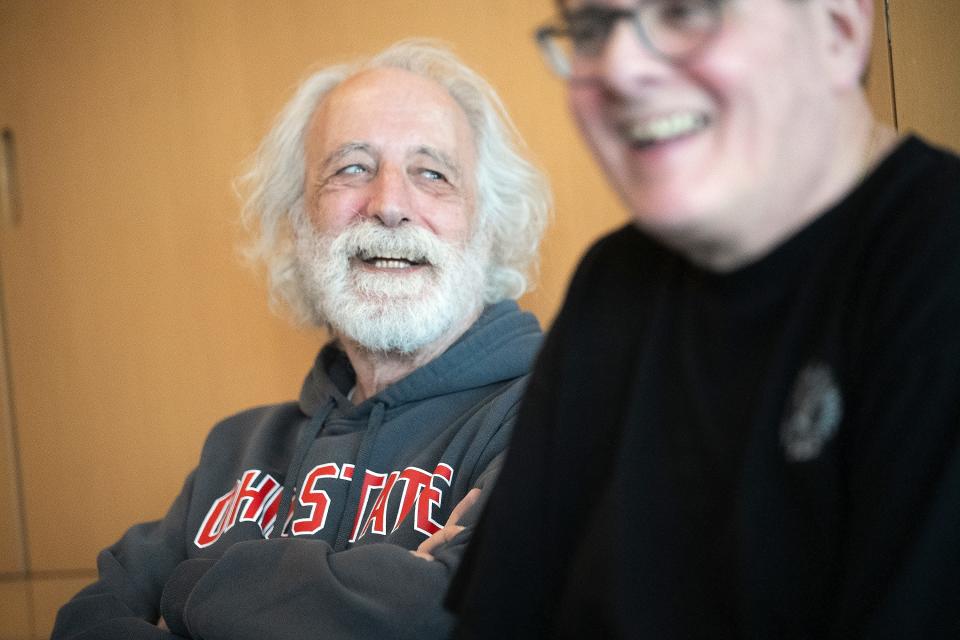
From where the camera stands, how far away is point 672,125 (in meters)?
0.65

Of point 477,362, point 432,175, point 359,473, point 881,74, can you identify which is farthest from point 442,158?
point 881,74

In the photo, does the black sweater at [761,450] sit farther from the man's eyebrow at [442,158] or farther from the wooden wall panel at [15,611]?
the wooden wall panel at [15,611]

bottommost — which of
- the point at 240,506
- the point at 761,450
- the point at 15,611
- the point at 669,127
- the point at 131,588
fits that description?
the point at 15,611

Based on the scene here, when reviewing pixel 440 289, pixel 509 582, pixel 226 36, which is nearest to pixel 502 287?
pixel 440 289

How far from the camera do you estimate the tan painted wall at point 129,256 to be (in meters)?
2.32

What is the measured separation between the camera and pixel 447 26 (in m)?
2.15

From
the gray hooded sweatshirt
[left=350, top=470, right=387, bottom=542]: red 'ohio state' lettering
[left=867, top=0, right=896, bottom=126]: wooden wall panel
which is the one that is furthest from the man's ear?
[left=350, top=470, right=387, bottom=542]: red 'ohio state' lettering

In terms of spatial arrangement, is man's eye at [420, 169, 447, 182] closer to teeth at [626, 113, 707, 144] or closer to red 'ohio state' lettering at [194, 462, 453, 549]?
red 'ohio state' lettering at [194, 462, 453, 549]

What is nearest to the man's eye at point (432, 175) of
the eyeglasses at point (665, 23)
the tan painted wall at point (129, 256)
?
the tan painted wall at point (129, 256)

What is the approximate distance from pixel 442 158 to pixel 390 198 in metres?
0.15

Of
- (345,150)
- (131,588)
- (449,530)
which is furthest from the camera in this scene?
(345,150)

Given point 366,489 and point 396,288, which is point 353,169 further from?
point 366,489

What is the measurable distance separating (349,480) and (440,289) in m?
0.36

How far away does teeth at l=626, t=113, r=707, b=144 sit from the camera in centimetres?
65
